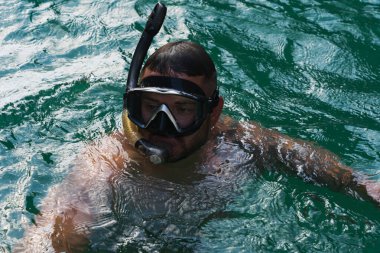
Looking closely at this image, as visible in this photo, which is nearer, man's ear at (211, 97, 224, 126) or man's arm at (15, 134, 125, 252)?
man's arm at (15, 134, 125, 252)

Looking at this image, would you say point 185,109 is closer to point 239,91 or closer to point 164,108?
point 164,108

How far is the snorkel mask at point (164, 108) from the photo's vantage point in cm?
365

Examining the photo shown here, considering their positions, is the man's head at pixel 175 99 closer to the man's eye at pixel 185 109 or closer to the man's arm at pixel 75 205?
the man's eye at pixel 185 109

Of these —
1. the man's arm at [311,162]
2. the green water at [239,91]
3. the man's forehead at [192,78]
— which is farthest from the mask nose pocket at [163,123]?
the man's arm at [311,162]

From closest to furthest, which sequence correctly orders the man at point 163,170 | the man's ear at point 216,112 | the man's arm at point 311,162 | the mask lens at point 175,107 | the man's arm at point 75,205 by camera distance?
the man's arm at point 75,205, the man at point 163,170, the mask lens at point 175,107, the man's arm at point 311,162, the man's ear at point 216,112

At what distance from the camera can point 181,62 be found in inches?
148

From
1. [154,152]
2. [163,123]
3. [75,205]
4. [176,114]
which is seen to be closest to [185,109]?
[176,114]

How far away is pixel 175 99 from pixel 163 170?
0.49 metres

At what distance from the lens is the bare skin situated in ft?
11.5

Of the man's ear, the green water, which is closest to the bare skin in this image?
the man's ear

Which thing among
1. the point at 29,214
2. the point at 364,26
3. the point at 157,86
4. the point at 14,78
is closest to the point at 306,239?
the point at 157,86

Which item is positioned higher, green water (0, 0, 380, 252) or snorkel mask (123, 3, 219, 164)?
snorkel mask (123, 3, 219, 164)

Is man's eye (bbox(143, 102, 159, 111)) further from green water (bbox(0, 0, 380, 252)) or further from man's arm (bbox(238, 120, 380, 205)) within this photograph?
man's arm (bbox(238, 120, 380, 205))

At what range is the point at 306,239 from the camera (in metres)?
3.62
